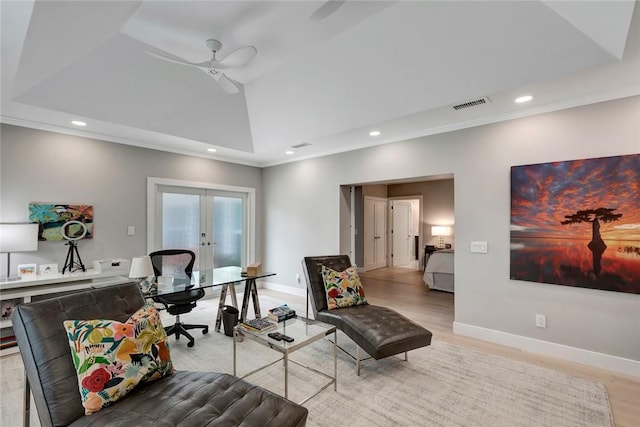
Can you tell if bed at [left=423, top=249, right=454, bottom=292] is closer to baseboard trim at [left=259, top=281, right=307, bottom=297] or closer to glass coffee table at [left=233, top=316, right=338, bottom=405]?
baseboard trim at [left=259, top=281, right=307, bottom=297]

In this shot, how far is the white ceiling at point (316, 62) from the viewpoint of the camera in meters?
2.19

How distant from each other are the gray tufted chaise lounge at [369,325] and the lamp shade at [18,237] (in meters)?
3.01

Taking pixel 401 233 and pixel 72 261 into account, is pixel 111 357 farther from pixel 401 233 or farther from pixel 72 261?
pixel 401 233

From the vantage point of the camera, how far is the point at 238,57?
2395 mm

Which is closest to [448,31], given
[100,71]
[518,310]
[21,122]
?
[518,310]

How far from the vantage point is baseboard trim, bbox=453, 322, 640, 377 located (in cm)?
276

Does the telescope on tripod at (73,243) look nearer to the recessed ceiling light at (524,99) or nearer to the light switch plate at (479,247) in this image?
the light switch plate at (479,247)

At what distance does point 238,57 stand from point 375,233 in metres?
6.63

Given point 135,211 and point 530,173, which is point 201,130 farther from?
point 530,173

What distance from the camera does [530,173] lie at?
324 centimetres

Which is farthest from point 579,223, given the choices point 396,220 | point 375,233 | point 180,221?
point 396,220

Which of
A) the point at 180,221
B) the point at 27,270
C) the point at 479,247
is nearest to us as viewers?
the point at 27,270

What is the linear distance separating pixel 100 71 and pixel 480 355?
188 inches

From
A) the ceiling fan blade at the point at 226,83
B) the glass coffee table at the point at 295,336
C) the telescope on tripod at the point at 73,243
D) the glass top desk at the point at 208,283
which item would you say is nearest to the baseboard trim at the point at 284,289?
the glass top desk at the point at 208,283
